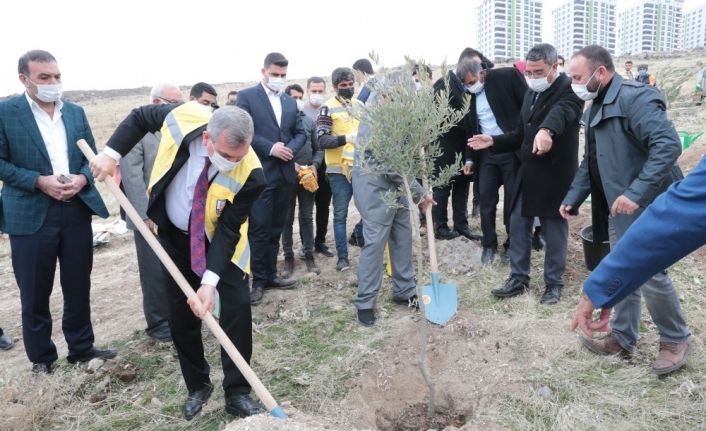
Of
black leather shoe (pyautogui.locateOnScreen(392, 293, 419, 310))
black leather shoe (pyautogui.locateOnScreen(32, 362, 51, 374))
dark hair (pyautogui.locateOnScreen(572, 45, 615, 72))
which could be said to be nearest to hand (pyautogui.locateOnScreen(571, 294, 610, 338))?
dark hair (pyautogui.locateOnScreen(572, 45, 615, 72))

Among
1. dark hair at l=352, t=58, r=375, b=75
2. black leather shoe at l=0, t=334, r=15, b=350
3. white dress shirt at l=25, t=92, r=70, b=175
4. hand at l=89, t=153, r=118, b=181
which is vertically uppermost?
dark hair at l=352, t=58, r=375, b=75

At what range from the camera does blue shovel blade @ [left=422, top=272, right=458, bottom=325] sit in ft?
12.3

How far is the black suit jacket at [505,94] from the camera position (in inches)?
194

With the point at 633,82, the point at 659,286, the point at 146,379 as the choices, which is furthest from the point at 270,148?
the point at 659,286

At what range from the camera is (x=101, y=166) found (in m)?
2.89

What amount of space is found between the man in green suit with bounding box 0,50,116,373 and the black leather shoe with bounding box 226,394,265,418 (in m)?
1.52

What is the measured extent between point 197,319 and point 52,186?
140cm

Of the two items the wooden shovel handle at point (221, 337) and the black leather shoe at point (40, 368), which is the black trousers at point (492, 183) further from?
the black leather shoe at point (40, 368)

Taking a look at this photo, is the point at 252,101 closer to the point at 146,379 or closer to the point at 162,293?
the point at 162,293

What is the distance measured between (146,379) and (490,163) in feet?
12.2

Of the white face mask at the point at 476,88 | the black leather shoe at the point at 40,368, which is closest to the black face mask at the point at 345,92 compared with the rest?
the white face mask at the point at 476,88

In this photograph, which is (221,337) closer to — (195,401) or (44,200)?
(195,401)

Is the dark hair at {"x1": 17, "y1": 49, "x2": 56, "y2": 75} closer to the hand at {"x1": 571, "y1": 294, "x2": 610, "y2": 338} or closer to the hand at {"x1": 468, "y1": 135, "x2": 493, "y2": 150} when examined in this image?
the hand at {"x1": 468, "y1": 135, "x2": 493, "y2": 150}

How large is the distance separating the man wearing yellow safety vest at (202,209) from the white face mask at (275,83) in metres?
1.92
